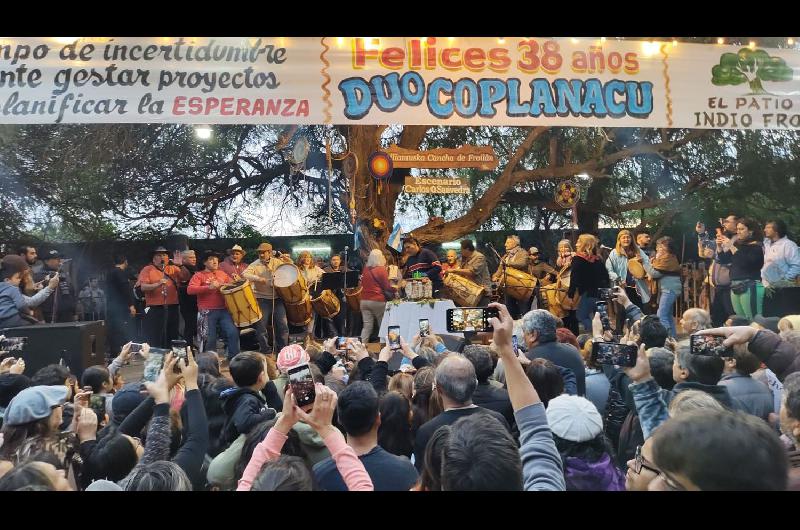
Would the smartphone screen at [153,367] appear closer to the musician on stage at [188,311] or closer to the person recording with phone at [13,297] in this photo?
the person recording with phone at [13,297]

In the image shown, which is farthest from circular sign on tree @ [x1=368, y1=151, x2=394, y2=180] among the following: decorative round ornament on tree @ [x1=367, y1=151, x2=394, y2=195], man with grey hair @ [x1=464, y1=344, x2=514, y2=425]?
man with grey hair @ [x1=464, y1=344, x2=514, y2=425]

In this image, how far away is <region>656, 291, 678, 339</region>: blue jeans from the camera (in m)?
8.97

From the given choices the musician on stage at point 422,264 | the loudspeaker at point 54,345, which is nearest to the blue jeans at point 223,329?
the loudspeaker at point 54,345

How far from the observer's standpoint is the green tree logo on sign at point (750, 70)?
7039 mm

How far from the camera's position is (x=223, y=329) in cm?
878

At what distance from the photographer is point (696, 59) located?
7098 millimetres

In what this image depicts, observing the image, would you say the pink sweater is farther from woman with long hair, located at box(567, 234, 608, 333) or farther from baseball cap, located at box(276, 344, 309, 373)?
woman with long hair, located at box(567, 234, 608, 333)

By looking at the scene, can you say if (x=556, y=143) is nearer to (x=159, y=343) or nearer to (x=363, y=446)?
(x=159, y=343)

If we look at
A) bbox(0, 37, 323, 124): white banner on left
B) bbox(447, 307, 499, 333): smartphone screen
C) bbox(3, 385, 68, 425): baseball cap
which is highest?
bbox(0, 37, 323, 124): white banner on left

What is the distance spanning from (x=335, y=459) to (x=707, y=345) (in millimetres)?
2132

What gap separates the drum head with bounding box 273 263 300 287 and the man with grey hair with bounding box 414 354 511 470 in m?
6.43

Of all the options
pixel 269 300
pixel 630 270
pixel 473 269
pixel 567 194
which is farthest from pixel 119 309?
pixel 567 194

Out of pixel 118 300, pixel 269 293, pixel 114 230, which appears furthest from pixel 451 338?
pixel 114 230

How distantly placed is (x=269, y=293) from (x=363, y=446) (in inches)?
263
